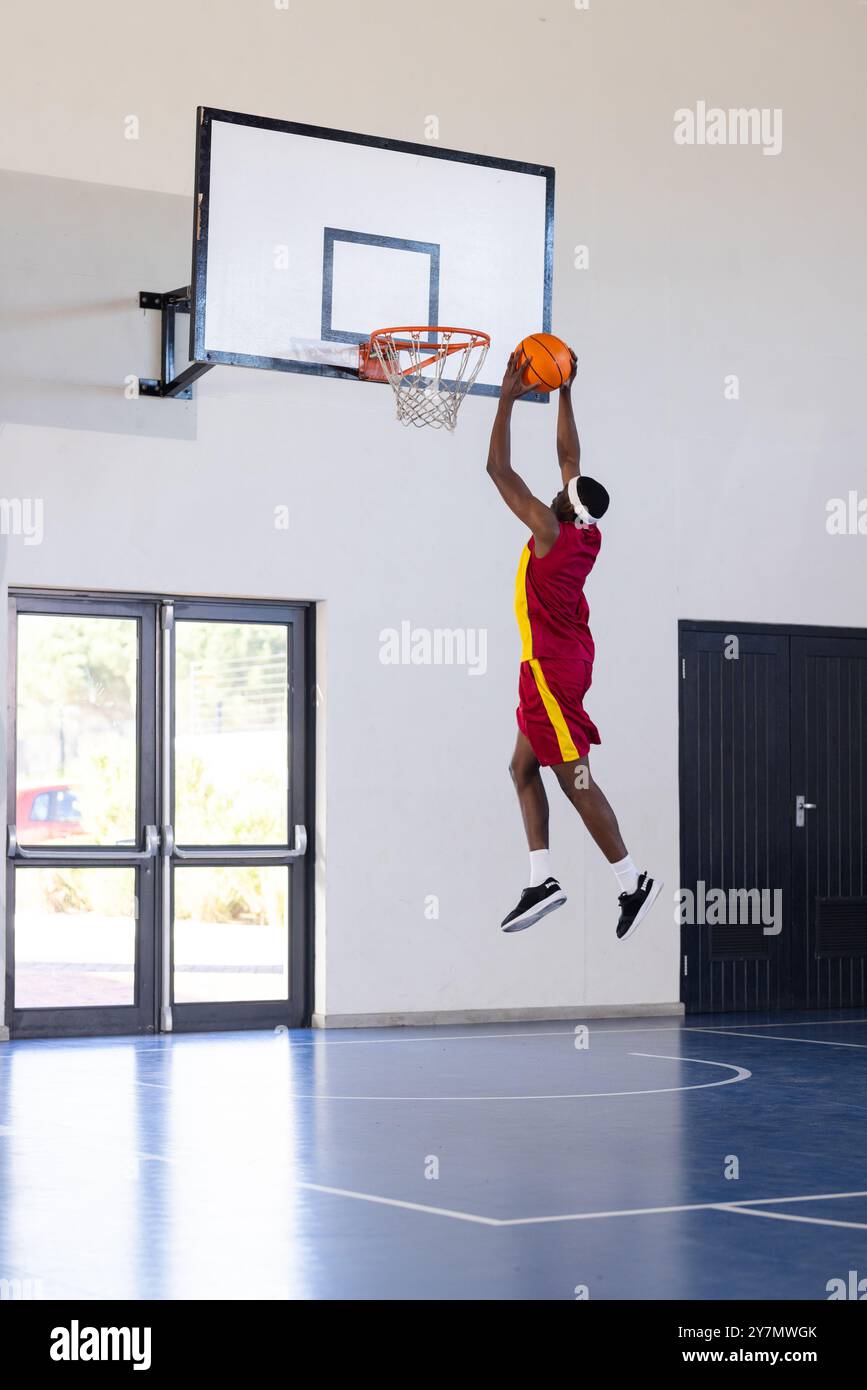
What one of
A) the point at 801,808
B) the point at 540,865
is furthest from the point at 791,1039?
the point at 540,865

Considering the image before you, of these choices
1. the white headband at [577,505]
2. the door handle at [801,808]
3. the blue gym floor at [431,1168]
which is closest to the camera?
the blue gym floor at [431,1168]

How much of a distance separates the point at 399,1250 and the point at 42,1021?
18.0 feet

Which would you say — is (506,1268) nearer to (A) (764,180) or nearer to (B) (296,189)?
(B) (296,189)

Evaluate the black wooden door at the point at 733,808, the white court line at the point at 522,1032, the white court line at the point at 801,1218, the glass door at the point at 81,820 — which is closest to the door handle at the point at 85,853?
the glass door at the point at 81,820

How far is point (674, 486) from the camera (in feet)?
37.5

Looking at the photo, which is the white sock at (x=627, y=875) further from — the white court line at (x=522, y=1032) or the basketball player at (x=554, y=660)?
the white court line at (x=522, y=1032)

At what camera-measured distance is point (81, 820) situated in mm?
9906

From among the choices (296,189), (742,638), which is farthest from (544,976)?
(296,189)

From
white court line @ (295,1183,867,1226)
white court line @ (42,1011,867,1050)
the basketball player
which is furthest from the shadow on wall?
white court line @ (295,1183,867,1226)

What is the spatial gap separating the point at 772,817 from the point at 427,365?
4.74m

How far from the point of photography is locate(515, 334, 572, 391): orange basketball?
5.98 meters

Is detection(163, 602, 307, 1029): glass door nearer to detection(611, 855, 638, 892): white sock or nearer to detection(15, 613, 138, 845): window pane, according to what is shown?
detection(15, 613, 138, 845): window pane

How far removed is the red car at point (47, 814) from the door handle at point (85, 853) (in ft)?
0.20

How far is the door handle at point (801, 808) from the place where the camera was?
38.6 ft
